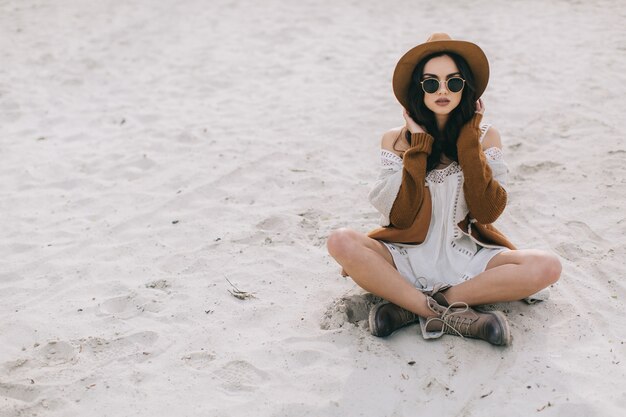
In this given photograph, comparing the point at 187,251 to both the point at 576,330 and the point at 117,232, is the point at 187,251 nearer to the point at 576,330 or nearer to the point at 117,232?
the point at 117,232

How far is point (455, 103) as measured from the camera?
3.26 meters

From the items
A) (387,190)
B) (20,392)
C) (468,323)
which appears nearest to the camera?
(20,392)

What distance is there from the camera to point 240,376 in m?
2.99

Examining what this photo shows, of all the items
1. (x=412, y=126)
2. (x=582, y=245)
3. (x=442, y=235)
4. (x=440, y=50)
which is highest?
(x=440, y=50)

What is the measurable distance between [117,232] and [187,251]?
558 millimetres

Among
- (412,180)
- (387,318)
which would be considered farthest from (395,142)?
(387,318)

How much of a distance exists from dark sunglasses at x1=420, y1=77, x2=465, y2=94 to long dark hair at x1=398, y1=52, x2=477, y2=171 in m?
0.05

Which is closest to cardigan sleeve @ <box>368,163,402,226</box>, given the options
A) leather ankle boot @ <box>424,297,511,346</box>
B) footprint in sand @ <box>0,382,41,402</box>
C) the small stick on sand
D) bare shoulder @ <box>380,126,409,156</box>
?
bare shoulder @ <box>380,126,409,156</box>

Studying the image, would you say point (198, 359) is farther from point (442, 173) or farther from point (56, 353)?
point (442, 173)

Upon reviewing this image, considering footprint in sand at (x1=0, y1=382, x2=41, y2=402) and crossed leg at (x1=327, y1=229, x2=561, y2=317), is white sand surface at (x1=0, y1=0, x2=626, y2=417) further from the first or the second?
crossed leg at (x1=327, y1=229, x2=561, y2=317)

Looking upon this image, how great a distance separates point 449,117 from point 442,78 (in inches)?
8.5

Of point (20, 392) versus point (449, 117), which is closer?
point (20, 392)

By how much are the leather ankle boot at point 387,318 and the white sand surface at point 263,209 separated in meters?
0.06

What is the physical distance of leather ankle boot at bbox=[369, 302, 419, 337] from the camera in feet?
10.3
